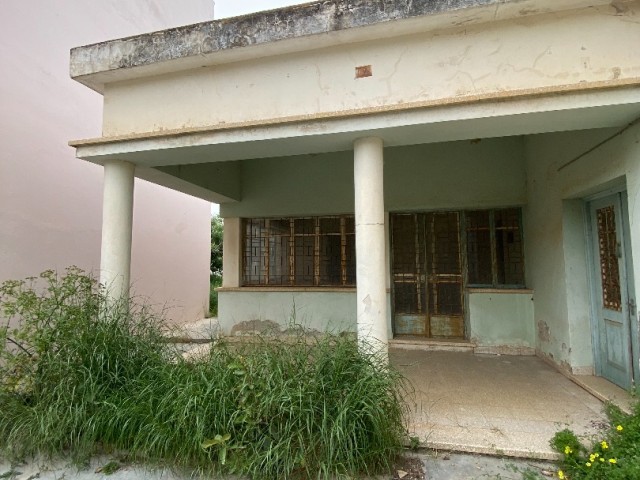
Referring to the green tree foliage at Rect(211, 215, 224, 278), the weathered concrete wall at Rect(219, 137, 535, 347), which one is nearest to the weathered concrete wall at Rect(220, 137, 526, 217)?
the weathered concrete wall at Rect(219, 137, 535, 347)

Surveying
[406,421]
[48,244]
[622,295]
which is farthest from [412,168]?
[48,244]

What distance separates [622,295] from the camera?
350 cm

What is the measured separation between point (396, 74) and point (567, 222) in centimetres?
280

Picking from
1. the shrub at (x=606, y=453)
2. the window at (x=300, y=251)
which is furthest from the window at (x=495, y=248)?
the shrub at (x=606, y=453)

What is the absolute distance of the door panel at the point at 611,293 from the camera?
3.50 metres

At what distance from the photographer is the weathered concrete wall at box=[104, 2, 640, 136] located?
284cm

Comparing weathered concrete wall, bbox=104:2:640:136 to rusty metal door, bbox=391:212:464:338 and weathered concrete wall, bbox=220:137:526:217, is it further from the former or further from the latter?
rusty metal door, bbox=391:212:464:338

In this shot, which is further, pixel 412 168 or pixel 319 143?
pixel 412 168

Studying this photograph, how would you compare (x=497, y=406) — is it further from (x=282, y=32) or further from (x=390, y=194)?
(x=282, y=32)

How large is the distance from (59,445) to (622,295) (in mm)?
5351

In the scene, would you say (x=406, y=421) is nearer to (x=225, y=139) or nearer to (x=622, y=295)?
(x=622, y=295)

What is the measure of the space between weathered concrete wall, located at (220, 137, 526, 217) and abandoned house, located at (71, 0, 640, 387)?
32mm

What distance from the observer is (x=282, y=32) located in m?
3.32

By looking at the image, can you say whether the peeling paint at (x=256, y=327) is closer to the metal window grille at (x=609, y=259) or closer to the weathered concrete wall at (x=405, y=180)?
the weathered concrete wall at (x=405, y=180)
